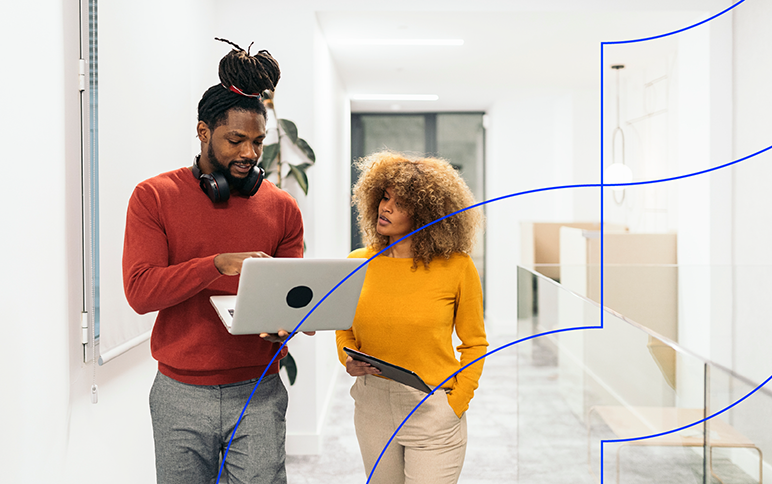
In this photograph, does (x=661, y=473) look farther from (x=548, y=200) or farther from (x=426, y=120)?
(x=426, y=120)

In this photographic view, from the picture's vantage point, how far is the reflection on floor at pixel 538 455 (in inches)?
52.7

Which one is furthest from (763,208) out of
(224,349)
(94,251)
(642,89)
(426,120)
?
(426,120)

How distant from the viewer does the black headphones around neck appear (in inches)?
38.9

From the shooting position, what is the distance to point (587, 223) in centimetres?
449

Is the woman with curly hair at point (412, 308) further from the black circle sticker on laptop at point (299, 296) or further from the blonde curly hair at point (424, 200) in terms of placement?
the black circle sticker on laptop at point (299, 296)

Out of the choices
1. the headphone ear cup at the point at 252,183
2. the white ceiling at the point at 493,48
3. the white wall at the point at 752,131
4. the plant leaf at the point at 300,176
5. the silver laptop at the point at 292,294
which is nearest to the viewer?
the silver laptop at the point at 292,294

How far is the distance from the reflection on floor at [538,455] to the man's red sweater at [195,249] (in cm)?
38

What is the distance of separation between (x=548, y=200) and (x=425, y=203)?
4.68 meters

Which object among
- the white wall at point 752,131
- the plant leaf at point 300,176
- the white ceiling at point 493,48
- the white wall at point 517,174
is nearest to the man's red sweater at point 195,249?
the plant leaf at point 300,176

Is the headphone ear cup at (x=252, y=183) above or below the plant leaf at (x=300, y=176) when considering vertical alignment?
below

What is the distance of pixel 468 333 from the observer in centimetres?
101

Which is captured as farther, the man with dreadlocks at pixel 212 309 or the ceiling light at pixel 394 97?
the ceiling light at pixel 394 97

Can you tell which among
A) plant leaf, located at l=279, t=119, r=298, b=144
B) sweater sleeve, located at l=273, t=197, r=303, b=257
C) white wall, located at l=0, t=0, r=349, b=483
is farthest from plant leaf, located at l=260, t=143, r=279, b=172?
sweater sleeve, located at l=273, t=197, r=303, b=257

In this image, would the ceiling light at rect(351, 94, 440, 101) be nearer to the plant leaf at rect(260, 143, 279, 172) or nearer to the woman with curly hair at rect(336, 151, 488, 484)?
the plant leaf at rect(260, 143, 279, 172)
